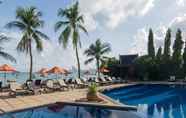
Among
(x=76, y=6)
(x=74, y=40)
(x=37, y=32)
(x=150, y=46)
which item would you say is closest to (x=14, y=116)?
(x=37, y=32)

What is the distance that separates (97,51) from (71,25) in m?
9.24

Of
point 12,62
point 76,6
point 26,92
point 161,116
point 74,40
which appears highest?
point 76,6

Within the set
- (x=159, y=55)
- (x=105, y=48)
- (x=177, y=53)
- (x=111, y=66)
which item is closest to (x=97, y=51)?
(x=105, y=48)

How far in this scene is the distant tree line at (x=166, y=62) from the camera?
32.9 m

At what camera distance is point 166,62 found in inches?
1310

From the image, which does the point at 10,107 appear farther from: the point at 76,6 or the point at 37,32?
the point at 76,6

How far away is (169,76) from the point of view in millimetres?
33438

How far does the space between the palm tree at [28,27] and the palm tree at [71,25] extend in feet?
12.7

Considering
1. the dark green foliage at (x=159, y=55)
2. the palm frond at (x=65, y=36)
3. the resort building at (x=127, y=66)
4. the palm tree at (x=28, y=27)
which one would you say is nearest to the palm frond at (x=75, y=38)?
the palm frond at (x=65, y=36)

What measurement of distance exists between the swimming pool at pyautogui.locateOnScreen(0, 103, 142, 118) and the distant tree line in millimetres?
22503

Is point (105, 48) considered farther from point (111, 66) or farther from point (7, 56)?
point (7, 56)

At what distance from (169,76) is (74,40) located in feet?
46.5

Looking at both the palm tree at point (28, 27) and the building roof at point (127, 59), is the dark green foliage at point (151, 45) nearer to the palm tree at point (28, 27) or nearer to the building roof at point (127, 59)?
the building roof at point (127, 59)

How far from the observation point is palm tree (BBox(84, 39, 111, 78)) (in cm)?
3509
